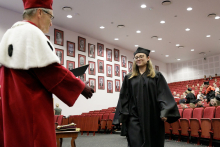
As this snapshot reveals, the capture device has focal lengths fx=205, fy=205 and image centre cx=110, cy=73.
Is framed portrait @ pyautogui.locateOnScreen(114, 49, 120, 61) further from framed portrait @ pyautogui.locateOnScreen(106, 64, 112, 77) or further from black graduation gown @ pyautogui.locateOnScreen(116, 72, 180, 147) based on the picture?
black graduation gown @ pyautogui.locateOnScreen(116, 72, 180, 147)

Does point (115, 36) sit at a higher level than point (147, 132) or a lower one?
higher

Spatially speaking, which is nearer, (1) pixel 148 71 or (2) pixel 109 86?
(1) pixel 148 71

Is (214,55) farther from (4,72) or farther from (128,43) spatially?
(4,72)

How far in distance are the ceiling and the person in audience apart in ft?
24.9

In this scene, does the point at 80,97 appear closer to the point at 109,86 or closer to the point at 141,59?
the point at 109,86

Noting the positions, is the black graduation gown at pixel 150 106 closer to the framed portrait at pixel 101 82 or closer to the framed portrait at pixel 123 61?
the framed portrait at pixel 101 82

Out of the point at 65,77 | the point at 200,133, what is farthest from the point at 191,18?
the point at 65,77

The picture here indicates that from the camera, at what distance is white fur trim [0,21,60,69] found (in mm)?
1102

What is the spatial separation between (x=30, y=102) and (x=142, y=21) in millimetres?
11630

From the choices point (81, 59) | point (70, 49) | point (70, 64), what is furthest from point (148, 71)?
point (81, 59)

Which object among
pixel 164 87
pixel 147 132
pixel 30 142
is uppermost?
pixel 164 87

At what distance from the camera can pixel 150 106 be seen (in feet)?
9.20

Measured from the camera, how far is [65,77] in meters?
1.18

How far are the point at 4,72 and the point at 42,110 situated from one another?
31cm
